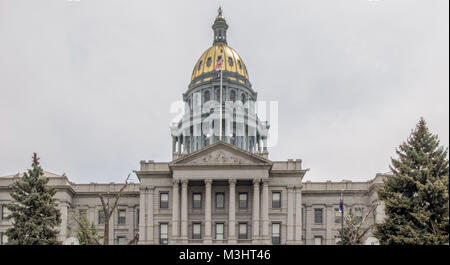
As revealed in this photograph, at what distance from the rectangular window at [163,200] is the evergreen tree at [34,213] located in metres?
19.1

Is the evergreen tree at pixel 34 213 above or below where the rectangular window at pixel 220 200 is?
below

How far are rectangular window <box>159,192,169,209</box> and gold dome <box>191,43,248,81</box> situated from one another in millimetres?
30282

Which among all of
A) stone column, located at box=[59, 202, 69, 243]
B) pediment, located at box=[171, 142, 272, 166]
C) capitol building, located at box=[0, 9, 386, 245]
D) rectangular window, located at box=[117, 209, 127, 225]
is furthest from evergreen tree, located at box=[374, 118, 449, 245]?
stone column, located at box=[59, 202, 69, 243]

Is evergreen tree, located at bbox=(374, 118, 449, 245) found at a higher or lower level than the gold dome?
lower

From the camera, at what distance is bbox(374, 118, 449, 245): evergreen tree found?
31.0 m

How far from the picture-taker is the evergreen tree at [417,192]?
3103 cm

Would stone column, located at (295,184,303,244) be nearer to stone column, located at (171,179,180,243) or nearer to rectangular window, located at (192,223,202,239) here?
rectangular window, located at (192,223,202,239)

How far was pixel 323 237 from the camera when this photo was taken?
67750mm

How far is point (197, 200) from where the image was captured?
205 ft

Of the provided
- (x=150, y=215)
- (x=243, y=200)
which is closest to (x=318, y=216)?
(x=243, y=200)

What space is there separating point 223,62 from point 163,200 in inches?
1274

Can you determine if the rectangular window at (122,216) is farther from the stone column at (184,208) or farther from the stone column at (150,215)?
the stone column at (184,208)

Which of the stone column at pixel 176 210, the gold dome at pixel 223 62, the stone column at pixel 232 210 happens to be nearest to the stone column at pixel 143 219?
the stone column at pixel 176 210
